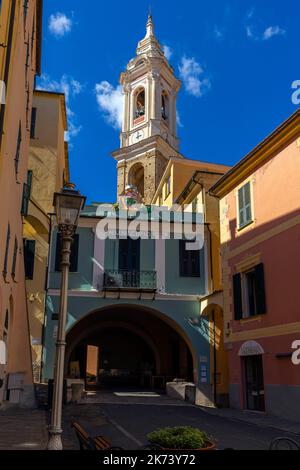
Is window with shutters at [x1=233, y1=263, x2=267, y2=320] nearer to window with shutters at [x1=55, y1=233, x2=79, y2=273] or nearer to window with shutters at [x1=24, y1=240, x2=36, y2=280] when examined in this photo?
window with shutters at [x1=55, y1=233, x2=79, y2=273]

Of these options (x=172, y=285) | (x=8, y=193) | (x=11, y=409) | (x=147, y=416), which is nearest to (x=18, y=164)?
(x=8, y=193)

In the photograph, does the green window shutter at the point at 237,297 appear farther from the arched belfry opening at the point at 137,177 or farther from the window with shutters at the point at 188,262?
the arched belfry opening at the point at 137,177

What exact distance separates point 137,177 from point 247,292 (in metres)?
28.7

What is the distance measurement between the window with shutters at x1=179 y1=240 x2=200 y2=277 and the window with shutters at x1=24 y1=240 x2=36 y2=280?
6.51 metres

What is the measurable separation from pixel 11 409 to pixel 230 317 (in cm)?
773

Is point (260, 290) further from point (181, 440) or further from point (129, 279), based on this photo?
point (181, 440)

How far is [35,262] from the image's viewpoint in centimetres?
2008

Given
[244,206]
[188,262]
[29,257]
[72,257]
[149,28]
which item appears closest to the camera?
[244,206]

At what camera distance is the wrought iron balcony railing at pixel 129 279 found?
66.4 ft

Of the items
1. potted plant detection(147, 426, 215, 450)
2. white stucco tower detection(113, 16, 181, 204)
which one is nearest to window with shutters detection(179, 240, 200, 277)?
potted plant detection(147, 426, 215, 450)

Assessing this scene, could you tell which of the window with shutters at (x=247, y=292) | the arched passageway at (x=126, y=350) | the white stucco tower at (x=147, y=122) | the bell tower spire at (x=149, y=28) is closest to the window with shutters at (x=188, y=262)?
the arched passageway at (x=126, y=350)

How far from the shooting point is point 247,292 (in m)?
15.5

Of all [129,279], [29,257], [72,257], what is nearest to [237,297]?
[129,279]

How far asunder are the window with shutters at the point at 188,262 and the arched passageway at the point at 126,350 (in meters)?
2.39
